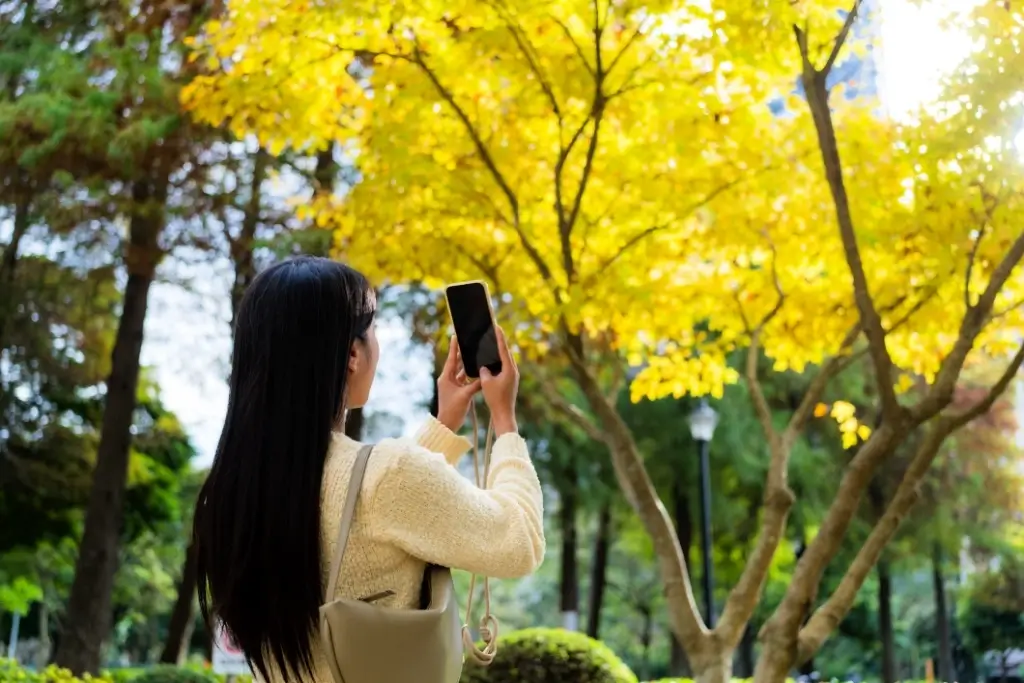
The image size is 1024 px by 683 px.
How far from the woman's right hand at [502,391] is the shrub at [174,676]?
29.0ft

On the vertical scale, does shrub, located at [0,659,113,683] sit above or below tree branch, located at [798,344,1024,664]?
below

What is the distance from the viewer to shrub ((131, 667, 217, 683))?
32.0ft

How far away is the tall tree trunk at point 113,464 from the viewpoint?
9.50 meters

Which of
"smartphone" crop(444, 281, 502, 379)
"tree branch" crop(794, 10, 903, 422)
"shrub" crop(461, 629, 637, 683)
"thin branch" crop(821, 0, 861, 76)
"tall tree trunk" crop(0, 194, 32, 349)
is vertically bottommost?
"shrub" crop(461, 629, 637, 683)

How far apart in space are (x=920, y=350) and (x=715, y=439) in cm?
861

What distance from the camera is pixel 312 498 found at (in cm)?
139

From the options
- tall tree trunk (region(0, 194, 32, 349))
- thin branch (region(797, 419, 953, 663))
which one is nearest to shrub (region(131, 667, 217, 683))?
tall tree trunk (region(0, 194, 32, 349))

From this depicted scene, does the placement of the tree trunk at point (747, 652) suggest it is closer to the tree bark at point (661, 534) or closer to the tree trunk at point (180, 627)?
the tree trunk at point (180, 627)

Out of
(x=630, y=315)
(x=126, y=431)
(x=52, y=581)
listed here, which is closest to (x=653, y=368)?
(x=630, y=315)

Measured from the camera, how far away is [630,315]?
21.6 feet

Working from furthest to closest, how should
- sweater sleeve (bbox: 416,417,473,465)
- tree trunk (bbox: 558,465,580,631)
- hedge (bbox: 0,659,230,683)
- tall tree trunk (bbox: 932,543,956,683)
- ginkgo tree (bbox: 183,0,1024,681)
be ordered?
tall tree trunk (bbox: 932,543,956,683)
tree trunk (bbox: 558,465,580,631)
hedge (bbox: 0,659,230,683)
ginkgo tree (bbox: 183,0,1024,681)
sweater sleeve (bbox: 416,417,473,465)

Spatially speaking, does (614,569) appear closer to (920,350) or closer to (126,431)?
(126,431)

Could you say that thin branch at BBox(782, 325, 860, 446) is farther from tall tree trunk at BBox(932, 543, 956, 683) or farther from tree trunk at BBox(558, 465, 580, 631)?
tall tree trunk at BBox(932, 543, 956, 683)

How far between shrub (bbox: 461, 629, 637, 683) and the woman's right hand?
5143 millimetres
